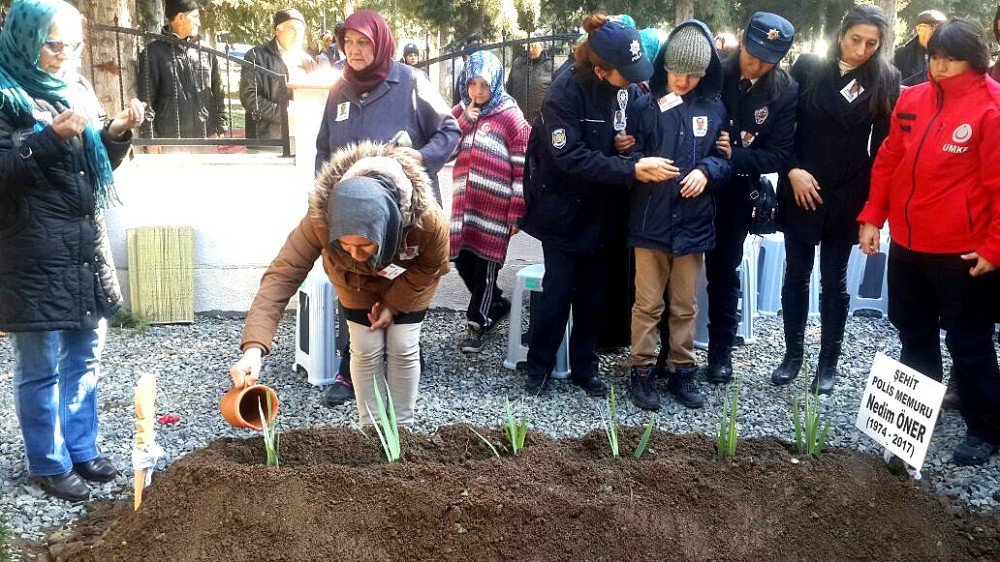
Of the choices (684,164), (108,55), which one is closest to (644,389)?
(684,164)

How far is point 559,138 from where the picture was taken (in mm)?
4070


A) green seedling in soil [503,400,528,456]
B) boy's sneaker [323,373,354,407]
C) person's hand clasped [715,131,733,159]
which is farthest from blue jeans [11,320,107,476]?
person's hand clasped [715,131,733,159]

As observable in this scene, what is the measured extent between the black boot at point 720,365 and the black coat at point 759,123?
862mm

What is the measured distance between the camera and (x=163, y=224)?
5785 millimetres

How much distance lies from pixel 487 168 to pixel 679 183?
135 centimetres

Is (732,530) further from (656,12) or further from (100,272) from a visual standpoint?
(656,12)

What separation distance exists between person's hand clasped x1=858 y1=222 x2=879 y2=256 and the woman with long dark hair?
294 mm

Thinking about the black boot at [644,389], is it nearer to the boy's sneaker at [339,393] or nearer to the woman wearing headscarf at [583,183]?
the woman wearing headscarf at [583,183]

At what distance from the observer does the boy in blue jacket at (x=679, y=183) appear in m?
3.99

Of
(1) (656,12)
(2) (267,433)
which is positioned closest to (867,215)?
(2) (267,433)

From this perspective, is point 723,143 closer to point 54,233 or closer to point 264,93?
point 54,233

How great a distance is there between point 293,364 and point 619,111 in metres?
2.29

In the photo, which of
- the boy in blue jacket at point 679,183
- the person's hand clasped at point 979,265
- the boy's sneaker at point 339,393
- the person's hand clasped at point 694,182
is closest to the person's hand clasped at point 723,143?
the boy in blue jacket at point 679,183

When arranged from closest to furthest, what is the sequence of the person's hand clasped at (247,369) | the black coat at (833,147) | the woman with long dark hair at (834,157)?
the person's hand clasped at (247,369), the woman with long dark hair at (834,157), the black coat at (833,147)
